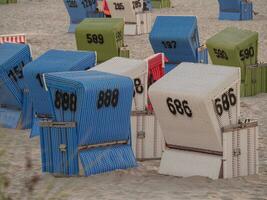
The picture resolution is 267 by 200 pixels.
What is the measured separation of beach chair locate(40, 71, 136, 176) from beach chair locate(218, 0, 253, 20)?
24447mm

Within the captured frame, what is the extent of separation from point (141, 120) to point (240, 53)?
23.2 ft

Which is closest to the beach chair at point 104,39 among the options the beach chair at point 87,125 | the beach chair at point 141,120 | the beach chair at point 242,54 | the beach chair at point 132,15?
the beach chair at point 242,54

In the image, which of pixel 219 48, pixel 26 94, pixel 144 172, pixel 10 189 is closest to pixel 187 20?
pixel 219 48

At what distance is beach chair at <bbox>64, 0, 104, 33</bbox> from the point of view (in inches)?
1387

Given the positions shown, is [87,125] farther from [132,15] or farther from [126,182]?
[132,15]

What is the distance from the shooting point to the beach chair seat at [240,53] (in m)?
21.0

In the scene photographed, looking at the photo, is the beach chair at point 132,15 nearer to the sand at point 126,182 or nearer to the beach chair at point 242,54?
the sand at point 126,182

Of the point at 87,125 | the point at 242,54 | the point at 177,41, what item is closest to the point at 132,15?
the point at 177,41

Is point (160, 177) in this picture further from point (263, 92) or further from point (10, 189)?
point (263, 92)

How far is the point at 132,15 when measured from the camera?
114 ft

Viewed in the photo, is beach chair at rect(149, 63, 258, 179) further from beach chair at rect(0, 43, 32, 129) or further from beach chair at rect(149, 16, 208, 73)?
beach chair at rect(149, 16, 208, 73)

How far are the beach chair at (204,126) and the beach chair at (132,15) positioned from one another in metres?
20.9

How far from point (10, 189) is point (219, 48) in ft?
32.2

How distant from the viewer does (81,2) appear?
116 feet
